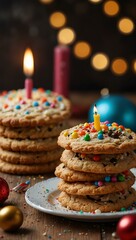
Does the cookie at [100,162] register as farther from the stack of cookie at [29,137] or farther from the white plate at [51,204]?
the stack of cookie at [29,137]

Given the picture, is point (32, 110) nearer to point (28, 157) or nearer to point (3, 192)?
point (28, 157)

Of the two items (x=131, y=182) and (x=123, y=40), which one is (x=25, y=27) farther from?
(x=131, y=182)

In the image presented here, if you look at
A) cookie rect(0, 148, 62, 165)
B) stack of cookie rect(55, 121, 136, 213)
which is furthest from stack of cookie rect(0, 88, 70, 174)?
stack of cookie rect(55, 121, 136, 213)

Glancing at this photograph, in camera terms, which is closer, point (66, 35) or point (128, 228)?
point (128, 228)

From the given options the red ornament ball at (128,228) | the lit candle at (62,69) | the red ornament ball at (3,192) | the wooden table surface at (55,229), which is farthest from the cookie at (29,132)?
the lit candle at (62,69)

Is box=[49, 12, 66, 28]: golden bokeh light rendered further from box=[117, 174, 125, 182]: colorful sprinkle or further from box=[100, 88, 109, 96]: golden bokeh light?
box=[117, 174, 125, 182]: colorful sprinkle

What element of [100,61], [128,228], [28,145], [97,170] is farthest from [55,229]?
[100,61]
